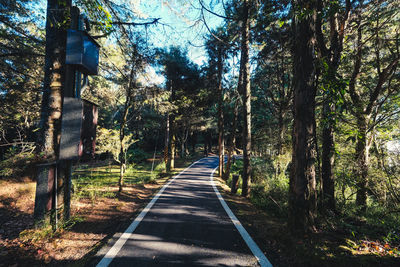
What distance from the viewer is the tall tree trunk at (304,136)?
3.40 meters

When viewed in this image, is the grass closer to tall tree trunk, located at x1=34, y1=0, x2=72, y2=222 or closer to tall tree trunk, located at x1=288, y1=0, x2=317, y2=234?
tall tree trunk, located at x1=34, y1=0, x2=72, y2=222

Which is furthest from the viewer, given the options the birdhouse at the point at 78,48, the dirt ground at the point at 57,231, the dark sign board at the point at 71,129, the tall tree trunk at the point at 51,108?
the tall tree trunk at the point at 51,108

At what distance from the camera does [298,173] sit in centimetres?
345

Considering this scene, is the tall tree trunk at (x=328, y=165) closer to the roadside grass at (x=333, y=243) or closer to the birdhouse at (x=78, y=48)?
the roadside grass at (x=333, y=243)

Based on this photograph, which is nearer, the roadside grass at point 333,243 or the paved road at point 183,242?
the roadside grass at point 333,243

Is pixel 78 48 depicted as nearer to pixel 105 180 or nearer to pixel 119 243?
pixel 119 243

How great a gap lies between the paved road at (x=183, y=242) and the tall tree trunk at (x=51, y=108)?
6.10 feet

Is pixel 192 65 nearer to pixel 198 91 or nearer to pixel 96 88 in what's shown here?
pixel 198 91

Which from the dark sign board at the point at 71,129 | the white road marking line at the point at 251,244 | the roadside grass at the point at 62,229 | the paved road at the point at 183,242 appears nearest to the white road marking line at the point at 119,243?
the paved road at the point at 183,242

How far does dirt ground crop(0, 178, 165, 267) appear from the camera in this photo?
2742mm

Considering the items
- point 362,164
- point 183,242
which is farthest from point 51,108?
point 362,164

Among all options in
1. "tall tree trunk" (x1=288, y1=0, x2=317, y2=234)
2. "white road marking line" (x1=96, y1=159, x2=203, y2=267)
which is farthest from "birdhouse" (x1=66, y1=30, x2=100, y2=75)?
"tall tree trunk" (x1=288, y1=0, x2=317, y2=234)

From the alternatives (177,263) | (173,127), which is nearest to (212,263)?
(177,263)

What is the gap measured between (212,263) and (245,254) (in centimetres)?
66
